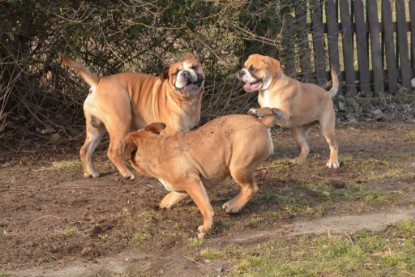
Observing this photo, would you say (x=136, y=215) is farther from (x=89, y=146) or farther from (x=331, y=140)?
(x=331, y=140)

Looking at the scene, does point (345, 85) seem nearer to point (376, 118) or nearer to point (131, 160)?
point (376, 118)

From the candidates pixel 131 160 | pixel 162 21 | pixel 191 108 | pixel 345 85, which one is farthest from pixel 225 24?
pixel 345 85

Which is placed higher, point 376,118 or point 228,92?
point 228,92

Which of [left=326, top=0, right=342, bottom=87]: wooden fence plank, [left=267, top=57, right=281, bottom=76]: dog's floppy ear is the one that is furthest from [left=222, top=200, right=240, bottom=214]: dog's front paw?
[left=326, top=0, right=342, bottom=87]: wooden fence plank

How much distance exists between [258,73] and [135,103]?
1.44 metres

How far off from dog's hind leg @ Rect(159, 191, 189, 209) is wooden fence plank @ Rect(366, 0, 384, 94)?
23.1 ft

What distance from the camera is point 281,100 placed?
9133 millimetres

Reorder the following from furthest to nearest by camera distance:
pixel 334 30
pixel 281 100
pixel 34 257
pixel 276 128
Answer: pixel 334 30 → pixel 276 128 → pixel 281 100 → pixel 34 257

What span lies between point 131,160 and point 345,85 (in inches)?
276

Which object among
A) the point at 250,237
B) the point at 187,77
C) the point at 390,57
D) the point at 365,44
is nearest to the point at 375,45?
the point at 365,44

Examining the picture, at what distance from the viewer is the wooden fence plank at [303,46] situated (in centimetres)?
1190

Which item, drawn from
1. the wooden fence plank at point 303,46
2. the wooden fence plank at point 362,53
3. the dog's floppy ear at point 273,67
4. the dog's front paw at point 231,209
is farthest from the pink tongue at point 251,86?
the wooden fence plank at point 362,53

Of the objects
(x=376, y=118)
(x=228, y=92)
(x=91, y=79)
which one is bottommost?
(x=376, y=118)

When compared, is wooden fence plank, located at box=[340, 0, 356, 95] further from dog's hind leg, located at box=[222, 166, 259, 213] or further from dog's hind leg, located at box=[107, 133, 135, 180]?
dog's hind leg, located at box=[222, 166, 259, 213]
